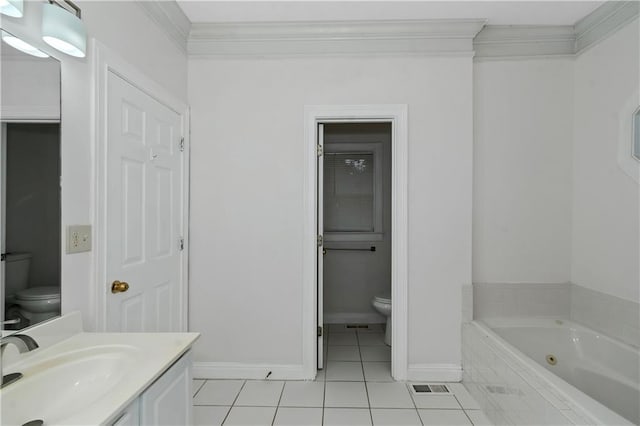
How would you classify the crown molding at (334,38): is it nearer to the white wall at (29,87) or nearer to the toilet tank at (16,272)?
the white wall at (29,87)

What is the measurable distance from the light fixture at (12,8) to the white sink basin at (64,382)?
1137mm

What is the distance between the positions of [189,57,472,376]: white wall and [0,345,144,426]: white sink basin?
1.25 meters

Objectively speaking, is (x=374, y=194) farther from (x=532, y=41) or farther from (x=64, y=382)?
(x=64, y=382)

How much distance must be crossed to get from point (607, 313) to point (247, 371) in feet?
8.01

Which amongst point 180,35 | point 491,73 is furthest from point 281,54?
point 491,73

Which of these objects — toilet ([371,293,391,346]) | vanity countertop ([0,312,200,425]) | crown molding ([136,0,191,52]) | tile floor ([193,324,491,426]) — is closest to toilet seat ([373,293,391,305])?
toilet ([371,293,391,346])

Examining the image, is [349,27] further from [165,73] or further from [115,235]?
[115,235]

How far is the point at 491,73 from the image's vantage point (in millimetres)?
2430

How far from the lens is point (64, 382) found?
3.44 ft

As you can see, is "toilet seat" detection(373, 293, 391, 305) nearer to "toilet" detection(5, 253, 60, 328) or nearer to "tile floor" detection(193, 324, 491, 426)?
"tile floor" detection(193, 324, 491, 426)

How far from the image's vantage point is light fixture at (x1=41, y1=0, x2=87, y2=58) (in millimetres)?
1193

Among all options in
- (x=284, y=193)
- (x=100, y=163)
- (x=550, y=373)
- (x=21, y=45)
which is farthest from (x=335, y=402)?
(x=21, y=45)

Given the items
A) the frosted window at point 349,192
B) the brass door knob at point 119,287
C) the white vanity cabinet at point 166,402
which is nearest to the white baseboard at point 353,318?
the frosted window at point 349,192

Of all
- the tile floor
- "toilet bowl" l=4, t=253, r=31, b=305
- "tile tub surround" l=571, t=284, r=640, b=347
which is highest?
"toilet bowl" l=4, t=253, r=31, b=305
